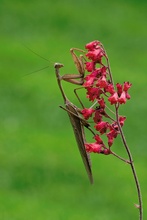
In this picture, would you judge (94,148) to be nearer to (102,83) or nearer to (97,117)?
(97,117)

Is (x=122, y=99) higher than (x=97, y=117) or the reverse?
higher

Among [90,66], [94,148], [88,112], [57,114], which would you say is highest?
[90,66]

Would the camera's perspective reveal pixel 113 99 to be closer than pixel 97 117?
Yes

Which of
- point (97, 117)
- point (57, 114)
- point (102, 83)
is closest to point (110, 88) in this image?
point (102, 83)

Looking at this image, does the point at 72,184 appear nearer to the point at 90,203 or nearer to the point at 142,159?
the point at 90,203

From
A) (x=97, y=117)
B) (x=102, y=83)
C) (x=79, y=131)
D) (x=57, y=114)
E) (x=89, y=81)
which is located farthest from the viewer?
(x=57, y=114)

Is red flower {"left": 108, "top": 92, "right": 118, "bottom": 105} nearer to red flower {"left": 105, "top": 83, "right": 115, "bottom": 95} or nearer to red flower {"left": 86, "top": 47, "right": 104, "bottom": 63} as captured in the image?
red flower {"left": 105, "top": 83, "right": 115, "bottom": 95}

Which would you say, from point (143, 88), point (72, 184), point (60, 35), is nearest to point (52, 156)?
point (72, 184)

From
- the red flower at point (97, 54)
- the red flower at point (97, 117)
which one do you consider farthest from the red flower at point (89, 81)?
the red flower at point (97, 117)
